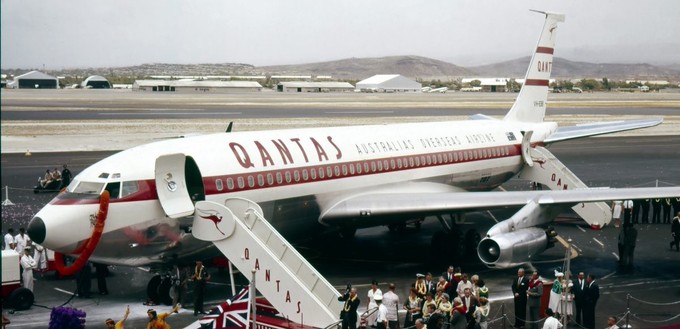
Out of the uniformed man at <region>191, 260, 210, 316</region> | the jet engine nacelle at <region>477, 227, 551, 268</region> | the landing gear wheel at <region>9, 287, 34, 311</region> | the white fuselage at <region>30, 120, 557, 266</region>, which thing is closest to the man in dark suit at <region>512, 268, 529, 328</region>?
the jet engine nacelle at <region>477, 227, 551, 268</region>

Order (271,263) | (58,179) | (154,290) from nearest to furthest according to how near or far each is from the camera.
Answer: (271,263)
(154,290)
(58,179)

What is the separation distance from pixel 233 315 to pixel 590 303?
10053mm

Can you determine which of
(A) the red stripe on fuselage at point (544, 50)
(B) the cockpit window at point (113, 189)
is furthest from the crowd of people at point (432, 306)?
Answer: (A) the red stripe on fuselage at point (544, 50)

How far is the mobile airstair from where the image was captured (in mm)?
20625

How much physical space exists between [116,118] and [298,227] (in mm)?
76062

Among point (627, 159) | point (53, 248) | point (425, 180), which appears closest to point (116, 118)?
point (627, 159)

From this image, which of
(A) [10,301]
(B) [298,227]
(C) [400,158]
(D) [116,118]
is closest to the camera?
(A) [10,301]

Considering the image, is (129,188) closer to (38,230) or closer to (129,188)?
(129,188)

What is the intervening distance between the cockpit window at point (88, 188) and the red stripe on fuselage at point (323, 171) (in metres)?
0.25

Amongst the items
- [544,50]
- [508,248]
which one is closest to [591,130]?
[544,50]

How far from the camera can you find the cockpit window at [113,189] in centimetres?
2304

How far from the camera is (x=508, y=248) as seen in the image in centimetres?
2717

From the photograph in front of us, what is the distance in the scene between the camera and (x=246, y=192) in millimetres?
25422

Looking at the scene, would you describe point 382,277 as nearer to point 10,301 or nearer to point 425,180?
point 425,180
